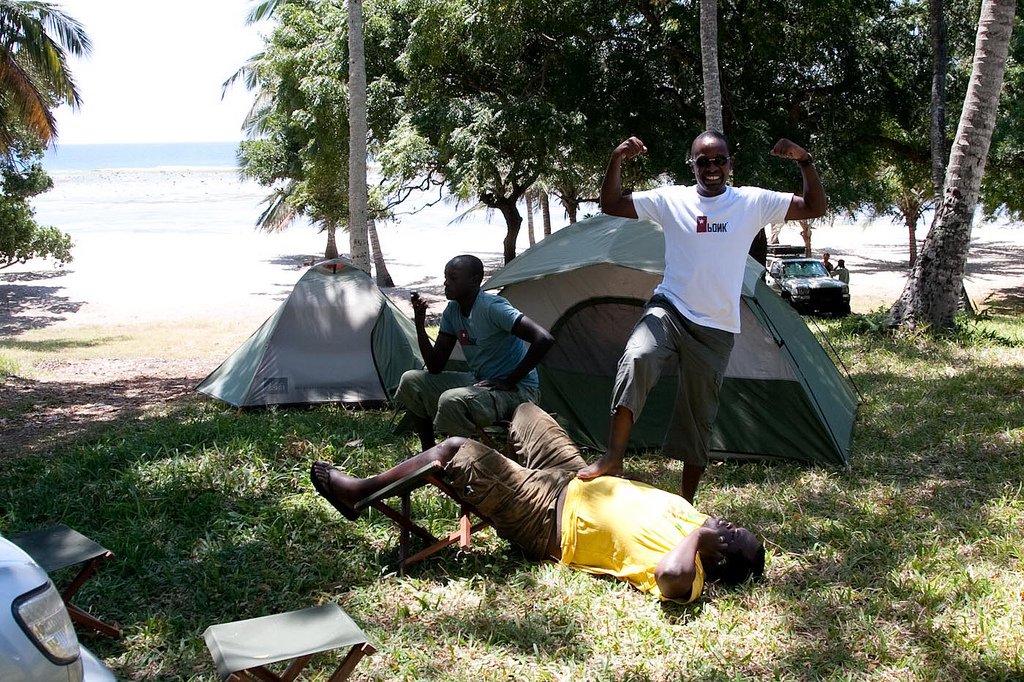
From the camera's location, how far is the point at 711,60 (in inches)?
423

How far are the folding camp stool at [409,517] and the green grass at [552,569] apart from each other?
0.11m

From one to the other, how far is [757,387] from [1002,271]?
3396 centimetres

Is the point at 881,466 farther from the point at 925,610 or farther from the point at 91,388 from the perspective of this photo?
the point at 91,388

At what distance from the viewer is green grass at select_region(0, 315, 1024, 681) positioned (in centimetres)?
350

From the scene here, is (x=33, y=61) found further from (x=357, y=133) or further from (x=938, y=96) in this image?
(x=938, y=96)

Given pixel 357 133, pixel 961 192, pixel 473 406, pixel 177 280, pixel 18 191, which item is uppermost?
pixel 357 133

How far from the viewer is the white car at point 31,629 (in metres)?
2.04

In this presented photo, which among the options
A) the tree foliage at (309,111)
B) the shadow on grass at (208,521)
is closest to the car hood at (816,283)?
the tree foliage at (309,111)

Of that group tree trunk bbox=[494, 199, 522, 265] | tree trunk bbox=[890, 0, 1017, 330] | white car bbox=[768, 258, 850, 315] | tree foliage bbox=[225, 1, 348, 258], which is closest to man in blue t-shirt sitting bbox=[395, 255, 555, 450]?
tree trunk bbox=[890, 0, 1017, 330]

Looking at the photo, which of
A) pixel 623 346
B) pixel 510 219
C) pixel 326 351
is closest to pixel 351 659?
pixel 623 346

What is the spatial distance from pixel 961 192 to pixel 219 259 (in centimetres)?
3342

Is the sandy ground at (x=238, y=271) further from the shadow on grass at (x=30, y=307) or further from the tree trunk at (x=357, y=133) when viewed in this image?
the tree trunk at (x=357, y=133)

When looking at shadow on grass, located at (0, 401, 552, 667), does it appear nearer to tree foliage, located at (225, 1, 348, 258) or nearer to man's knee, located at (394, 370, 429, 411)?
man's knee, located at (394, 370, 429, 411)

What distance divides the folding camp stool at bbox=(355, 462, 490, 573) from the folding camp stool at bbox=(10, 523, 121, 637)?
1.11m
